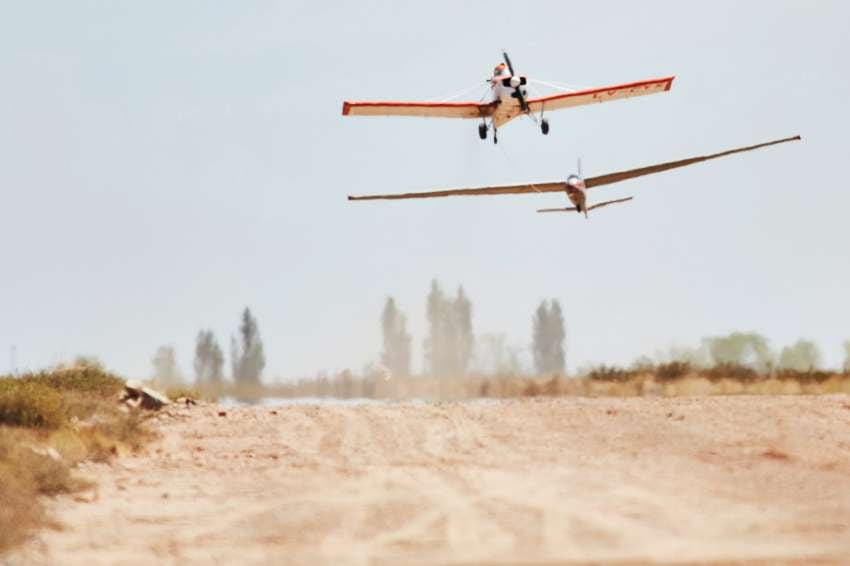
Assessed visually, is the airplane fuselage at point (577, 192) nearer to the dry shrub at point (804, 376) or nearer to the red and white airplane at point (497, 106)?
the red and white airplane at point (497, 106)

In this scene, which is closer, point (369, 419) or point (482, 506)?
point (482, 506)

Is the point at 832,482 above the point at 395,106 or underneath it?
underneath

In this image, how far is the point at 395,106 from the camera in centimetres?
3559

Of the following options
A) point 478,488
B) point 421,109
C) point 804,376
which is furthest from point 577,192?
point 478,488

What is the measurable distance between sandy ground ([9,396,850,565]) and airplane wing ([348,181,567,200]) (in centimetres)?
841

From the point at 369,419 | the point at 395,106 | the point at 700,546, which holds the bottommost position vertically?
the point at 700,546

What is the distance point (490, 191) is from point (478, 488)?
16650 mm

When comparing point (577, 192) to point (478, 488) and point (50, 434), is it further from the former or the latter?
point (50, 434)

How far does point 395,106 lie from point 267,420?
1321 centimetres

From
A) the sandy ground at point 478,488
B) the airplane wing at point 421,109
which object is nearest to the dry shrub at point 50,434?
the sandy ground at point 478,488

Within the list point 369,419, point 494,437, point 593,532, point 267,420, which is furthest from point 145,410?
point 593,532

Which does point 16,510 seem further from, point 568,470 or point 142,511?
point 568,470

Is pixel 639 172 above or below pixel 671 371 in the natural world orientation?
above

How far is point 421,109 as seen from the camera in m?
36.2
